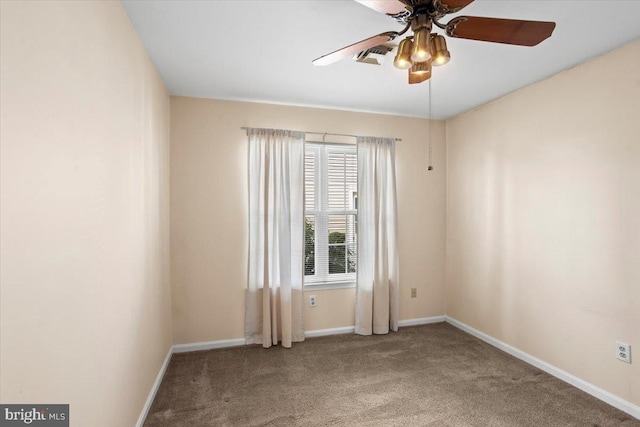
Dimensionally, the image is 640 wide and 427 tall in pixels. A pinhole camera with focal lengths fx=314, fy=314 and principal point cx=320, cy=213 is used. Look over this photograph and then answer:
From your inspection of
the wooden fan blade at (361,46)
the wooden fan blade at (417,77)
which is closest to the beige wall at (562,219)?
the wooden fan blade at (417,77)

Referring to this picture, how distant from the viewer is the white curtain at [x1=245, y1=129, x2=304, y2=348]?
11.1 feet

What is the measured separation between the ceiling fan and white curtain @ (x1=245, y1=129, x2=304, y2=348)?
6.43 feet

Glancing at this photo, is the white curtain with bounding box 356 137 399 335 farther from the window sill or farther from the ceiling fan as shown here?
the ceiling fan

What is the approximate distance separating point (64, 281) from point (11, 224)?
359mm

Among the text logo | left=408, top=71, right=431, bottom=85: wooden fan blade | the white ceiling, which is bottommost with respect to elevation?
the text logo

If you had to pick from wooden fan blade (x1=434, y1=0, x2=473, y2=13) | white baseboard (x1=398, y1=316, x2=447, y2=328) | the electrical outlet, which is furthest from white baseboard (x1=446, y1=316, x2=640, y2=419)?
wooden fan blade (x1=434, y1=0, x2=473, y2=13)

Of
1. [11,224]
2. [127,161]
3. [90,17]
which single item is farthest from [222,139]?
[11,224]

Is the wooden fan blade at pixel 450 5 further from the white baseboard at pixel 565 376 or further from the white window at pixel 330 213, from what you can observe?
the white baseboard at pixel 565 376

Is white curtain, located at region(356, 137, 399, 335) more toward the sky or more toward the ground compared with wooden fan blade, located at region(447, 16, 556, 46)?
more toward the ground

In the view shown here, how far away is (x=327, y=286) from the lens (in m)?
3.72

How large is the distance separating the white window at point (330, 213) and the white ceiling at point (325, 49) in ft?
2.16

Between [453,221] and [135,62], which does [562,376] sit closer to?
[453,221]

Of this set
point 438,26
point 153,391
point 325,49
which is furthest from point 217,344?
point 438,26

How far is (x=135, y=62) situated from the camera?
2064 millimetres
